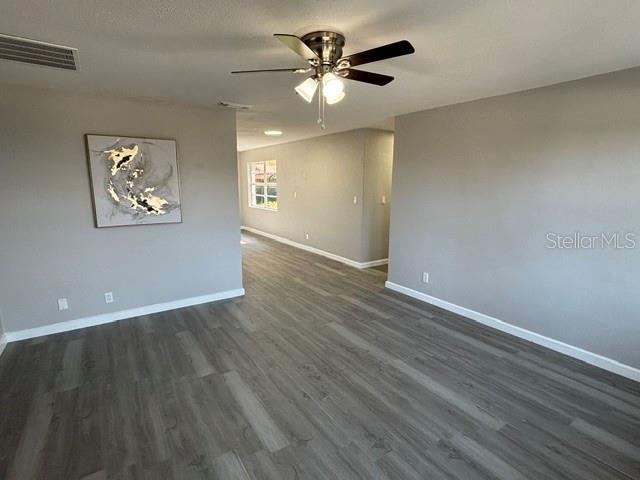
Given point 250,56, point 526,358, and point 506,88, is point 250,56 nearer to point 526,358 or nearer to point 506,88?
point 506,88

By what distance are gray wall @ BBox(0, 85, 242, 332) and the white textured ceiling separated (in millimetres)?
394

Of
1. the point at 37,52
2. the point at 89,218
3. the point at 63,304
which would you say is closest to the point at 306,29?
the point at 37,52

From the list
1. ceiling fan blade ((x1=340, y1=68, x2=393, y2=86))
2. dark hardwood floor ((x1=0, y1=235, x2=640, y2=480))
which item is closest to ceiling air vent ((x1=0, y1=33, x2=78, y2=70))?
ceiling fan blade ((x1=340, y1=68, x2=393, y2=86))

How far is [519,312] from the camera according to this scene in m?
3.30

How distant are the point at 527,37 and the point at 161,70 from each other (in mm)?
2473

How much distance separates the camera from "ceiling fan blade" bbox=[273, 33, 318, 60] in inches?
60.6

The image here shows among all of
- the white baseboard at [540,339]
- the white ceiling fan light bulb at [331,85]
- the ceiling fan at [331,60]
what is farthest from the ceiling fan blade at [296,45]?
the white baseboard at [540,339]

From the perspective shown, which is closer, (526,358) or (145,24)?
→ (145,24)

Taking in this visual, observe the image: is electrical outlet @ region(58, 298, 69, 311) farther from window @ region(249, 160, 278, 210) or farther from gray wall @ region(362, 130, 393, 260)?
window @ region(249, 160, 278, 210)

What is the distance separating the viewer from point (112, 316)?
363cm

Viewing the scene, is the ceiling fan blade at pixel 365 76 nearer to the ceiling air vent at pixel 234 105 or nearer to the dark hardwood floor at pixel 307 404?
the ceiling air vent at pixel 234 105

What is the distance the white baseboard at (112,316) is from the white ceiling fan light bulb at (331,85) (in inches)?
121

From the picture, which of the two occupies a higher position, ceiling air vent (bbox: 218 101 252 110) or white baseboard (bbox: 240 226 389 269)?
ceiling air vent (bbox: 218 101 252 110)

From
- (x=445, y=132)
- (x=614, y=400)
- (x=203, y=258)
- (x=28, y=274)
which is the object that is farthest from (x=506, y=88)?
(x=28, y=274)
